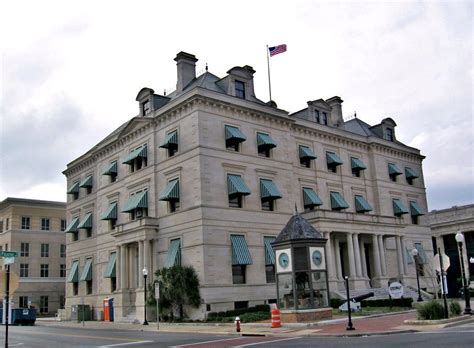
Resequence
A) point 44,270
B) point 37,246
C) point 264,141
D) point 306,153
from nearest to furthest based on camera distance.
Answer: point 264,141 < point 306,153 < point 37,246 < point 44,270

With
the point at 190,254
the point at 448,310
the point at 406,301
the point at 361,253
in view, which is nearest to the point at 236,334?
the point at 448,310

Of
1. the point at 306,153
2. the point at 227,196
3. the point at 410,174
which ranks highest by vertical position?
the point at 306,153

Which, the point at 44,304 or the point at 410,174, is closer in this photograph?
the point at 410,174

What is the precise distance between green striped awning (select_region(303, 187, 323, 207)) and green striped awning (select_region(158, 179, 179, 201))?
479 inches

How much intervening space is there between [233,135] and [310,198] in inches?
393

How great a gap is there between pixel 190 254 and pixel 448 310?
61.6 feet

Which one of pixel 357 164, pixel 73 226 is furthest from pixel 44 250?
pixel 357 164

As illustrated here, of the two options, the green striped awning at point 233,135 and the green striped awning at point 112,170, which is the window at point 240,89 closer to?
the green striped awning at point 233,135

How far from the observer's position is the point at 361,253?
4891 centimetres

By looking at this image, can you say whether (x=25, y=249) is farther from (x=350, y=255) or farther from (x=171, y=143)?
(x=350, y=255)

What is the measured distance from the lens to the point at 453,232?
67.3m

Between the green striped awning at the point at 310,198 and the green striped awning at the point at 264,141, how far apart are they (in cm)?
598

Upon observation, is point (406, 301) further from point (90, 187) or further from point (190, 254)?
point (90, 187)

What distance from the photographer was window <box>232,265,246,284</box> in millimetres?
39656
